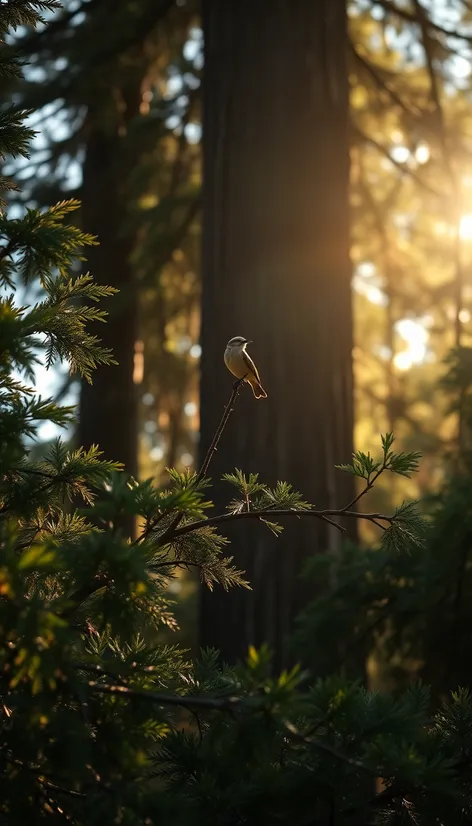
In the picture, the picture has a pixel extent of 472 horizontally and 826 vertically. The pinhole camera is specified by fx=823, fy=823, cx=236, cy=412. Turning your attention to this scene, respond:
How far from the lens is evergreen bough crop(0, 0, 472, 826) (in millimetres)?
1672

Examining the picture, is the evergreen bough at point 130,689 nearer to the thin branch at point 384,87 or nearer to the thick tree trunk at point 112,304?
the thick tree trunk at point 112,304

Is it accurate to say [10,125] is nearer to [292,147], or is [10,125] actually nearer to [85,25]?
[292,147]

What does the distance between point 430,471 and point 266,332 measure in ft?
20.7

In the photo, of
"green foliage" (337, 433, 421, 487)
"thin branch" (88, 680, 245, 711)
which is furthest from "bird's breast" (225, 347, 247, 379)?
"thin branch" (88, 680, 245, 711)

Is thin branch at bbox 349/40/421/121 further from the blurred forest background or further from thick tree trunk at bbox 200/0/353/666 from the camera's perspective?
thick tree trunk at bbox 200/0/353/666

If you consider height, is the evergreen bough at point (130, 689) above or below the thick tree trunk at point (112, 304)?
below

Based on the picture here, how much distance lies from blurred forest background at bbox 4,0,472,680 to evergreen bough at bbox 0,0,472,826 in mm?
471

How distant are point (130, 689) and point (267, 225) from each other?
3.85 metres

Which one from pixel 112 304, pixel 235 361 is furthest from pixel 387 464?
pixel 112 304

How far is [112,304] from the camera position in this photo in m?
7.27

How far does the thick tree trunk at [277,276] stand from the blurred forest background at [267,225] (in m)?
0.01

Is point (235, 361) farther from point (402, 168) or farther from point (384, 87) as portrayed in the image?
point (384, 87)

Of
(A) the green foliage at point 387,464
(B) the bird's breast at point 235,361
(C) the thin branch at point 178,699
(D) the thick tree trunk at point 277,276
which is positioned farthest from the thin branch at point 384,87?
(C) the thin branch at point 178,699

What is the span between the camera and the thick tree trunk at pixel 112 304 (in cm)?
749
